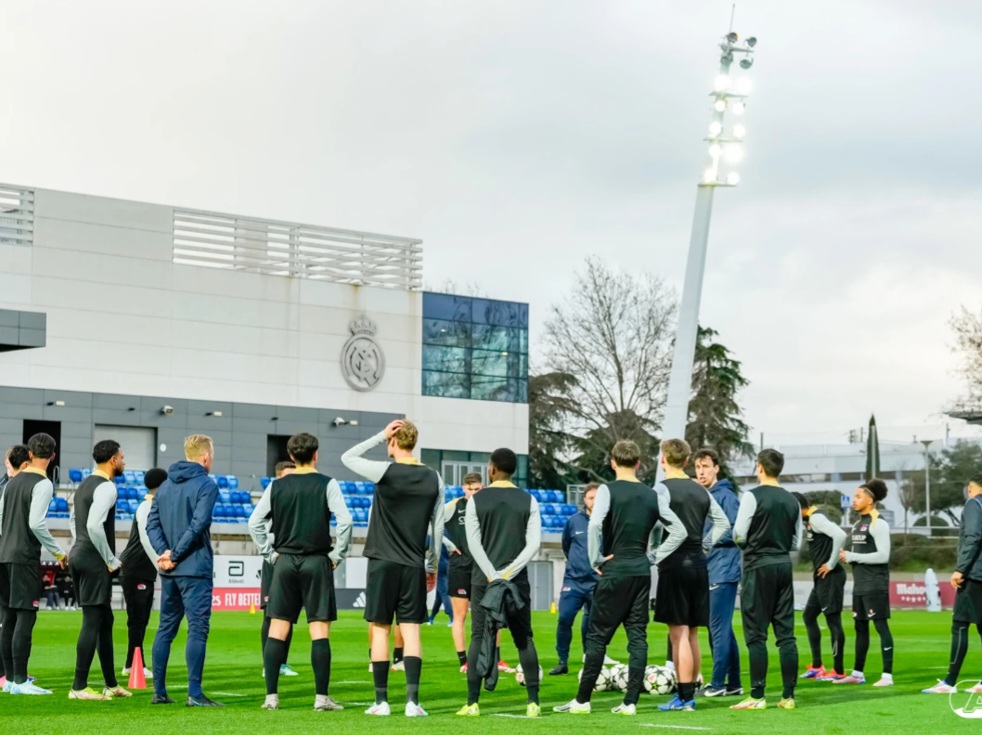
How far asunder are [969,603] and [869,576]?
171 cm

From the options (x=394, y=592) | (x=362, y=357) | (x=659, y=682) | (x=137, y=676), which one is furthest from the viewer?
(x=362, y=357)

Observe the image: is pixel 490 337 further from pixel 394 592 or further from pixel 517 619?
pixel 394 592

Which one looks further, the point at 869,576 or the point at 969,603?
the point at 869,576

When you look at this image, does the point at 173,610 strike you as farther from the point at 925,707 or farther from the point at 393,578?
the point at 925,707

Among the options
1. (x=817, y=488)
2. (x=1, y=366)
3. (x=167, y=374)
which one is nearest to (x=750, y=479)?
(x=817, y=488)

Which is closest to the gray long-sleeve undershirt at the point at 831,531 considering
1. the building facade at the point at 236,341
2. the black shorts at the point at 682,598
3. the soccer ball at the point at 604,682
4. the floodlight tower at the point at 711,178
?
the soccer ball at the point at 604,682

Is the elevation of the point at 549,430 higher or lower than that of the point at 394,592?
higher

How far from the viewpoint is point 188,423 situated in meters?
51.0

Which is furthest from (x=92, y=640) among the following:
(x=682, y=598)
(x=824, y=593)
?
(x=824, y=593)

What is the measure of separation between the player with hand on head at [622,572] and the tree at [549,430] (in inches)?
2141

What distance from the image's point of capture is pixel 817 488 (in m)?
62.6

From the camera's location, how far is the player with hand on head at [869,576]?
14930mm

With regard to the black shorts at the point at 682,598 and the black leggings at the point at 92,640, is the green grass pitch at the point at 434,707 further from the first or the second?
the black shorts at the point at 682,598

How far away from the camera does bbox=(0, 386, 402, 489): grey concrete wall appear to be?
47.5 m
